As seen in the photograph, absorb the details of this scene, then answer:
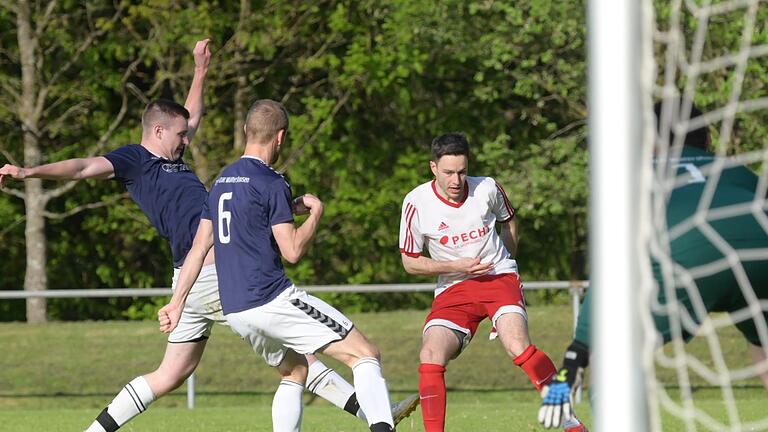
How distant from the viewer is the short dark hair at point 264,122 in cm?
660

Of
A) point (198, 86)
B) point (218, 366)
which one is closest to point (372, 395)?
point (198, 86)

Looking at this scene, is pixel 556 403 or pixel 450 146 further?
pixel 450 146

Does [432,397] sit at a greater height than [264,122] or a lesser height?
lesser

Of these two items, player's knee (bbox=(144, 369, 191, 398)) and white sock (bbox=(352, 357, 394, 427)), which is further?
player's knee (bbox=(144, 369, 191, 398))

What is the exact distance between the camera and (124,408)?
23.3 ft

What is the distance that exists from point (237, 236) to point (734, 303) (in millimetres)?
2427

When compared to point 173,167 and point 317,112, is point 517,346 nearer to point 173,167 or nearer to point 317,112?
point 173,167

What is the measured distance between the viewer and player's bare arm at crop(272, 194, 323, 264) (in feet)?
20.5

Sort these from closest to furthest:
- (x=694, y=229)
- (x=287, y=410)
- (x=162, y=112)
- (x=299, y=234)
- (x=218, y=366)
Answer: (x=694, y=229), (x=299, y=234), (x=287, y=410), (x=162, y=112), (x=218, y=366)

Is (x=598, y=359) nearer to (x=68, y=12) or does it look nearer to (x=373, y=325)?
(x=373, y=325)

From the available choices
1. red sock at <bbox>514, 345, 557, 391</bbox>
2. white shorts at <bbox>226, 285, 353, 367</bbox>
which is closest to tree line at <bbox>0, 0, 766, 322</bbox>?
red sock at <bbox>514, 345, 557, 391</bbox>

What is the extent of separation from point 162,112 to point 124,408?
5.46ft

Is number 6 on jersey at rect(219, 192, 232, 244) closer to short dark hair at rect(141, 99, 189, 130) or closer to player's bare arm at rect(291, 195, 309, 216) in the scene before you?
player's bare arm at rect(291, 195, 309, 216)

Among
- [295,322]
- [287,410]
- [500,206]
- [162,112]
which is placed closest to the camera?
[295,322]
